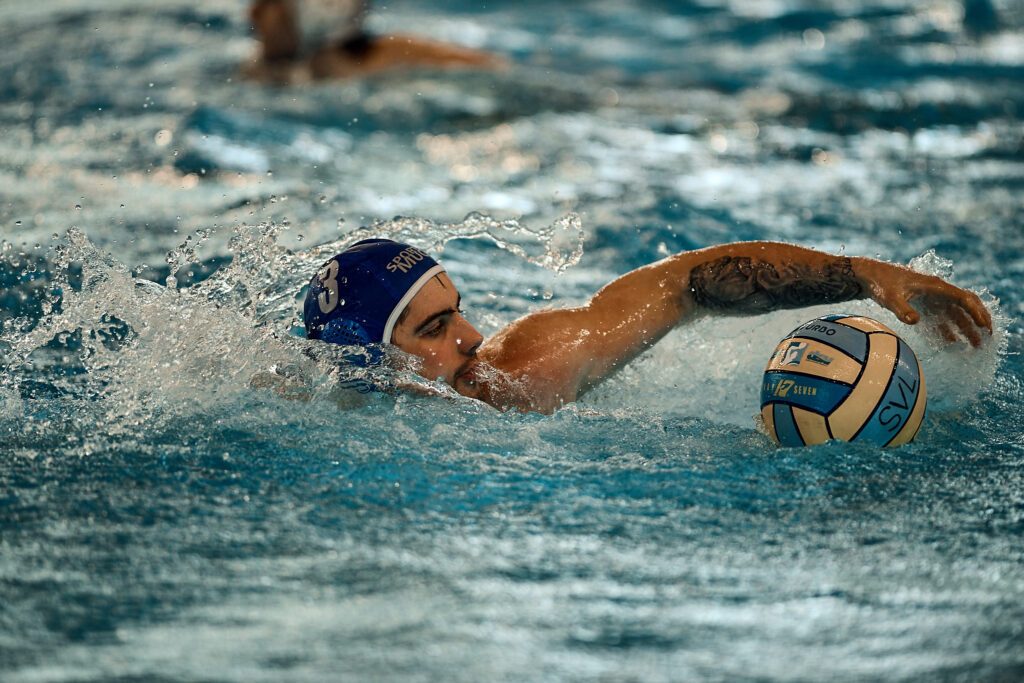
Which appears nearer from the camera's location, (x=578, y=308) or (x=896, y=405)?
(x=896, y=405)

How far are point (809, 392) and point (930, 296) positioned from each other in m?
0.48

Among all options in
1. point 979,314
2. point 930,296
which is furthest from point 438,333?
point 979,314

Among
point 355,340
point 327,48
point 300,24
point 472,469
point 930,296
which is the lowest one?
point 472,469

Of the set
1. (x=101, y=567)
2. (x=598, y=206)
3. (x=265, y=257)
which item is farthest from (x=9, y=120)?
(x=101, y=567)

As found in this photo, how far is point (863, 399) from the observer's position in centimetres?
320

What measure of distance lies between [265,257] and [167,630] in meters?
1.85

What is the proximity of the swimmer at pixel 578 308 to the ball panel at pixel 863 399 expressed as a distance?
0.55 feet

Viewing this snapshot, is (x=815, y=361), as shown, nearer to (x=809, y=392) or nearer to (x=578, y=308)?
(x=809, y=392)

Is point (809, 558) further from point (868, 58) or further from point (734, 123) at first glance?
point (868, 58)

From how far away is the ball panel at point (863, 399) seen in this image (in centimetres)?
320

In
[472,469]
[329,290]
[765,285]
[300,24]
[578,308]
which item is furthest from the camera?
[300,24]

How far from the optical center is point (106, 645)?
2.39 meters

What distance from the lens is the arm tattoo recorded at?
11.2 feet

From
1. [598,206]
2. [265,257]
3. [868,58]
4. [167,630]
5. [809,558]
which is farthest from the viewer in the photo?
[868,58]
